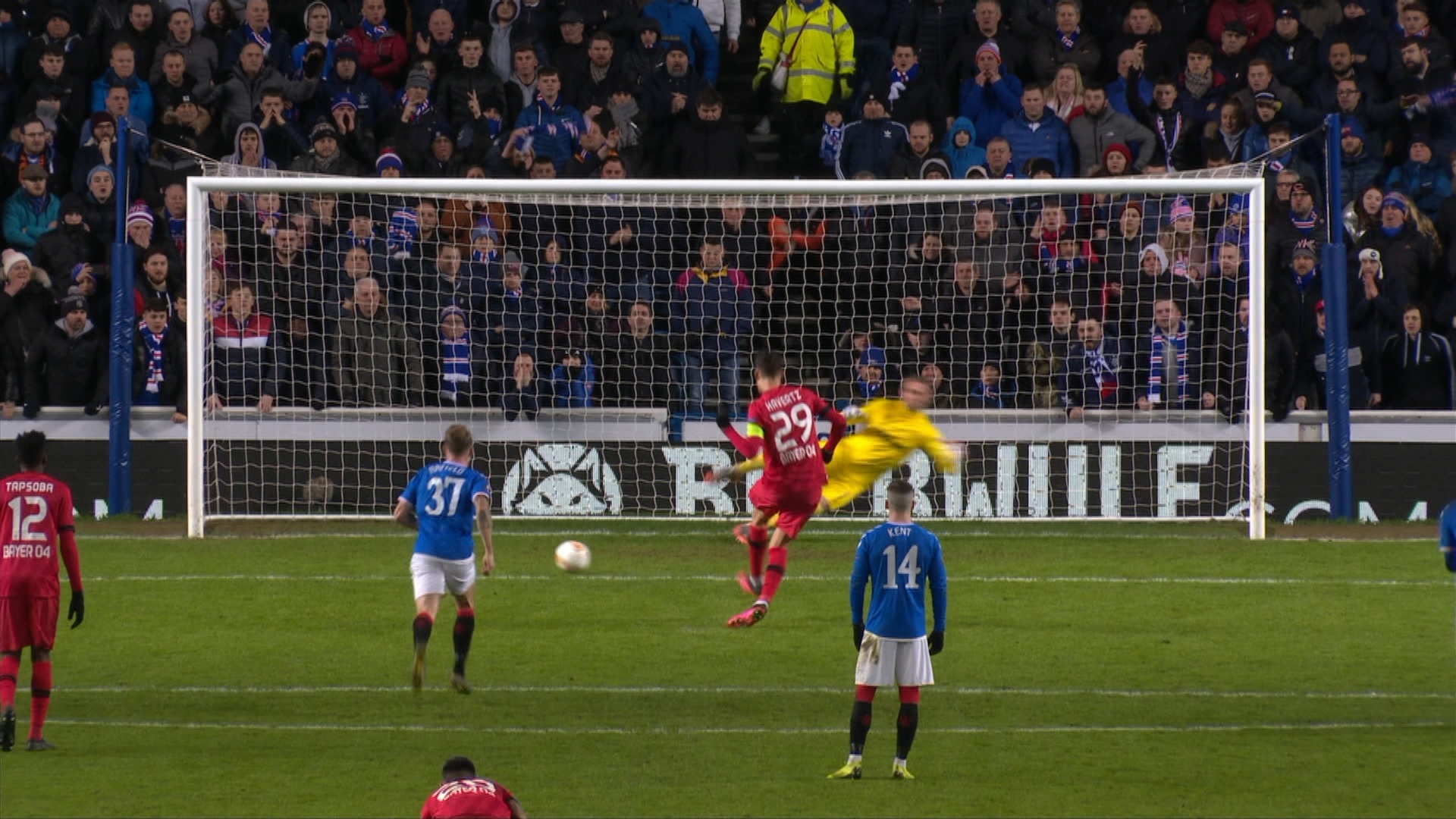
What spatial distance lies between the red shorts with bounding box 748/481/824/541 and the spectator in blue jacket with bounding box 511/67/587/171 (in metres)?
7.71

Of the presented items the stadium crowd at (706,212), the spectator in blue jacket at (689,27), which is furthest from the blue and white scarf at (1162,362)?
the spectator in blue jacket at (689,27)

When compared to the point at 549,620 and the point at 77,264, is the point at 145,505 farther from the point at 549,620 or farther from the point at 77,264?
the point at 549,620

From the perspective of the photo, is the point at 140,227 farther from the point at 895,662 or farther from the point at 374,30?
the point at 895,662

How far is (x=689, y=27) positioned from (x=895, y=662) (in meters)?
13.4

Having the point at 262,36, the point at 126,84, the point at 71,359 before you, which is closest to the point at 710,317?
the point at 71,359

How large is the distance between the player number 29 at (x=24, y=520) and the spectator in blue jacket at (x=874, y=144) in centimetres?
1140

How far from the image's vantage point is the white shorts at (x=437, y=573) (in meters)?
12.0

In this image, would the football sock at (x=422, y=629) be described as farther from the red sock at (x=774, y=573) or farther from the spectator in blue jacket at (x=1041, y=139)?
the spectator in blue jacket at (x=1041, y=139)

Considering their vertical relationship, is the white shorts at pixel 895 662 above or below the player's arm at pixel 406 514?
below

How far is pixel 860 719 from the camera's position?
33.8 feet

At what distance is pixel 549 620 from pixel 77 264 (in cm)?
756

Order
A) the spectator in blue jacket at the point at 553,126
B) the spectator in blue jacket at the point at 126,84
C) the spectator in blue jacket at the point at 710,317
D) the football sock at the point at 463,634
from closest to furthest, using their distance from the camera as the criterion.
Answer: the football sock at the point at 463,634 → the spectator in blue jacket at the point at 710,317 → the spectator in blue jacket at the point at 553,126 → the spectator in blue jacket at the point at 126,84

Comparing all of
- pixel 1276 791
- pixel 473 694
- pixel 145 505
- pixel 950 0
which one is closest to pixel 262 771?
pixel 473 694

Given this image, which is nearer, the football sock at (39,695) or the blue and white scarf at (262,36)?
the football sock at (39,695)
